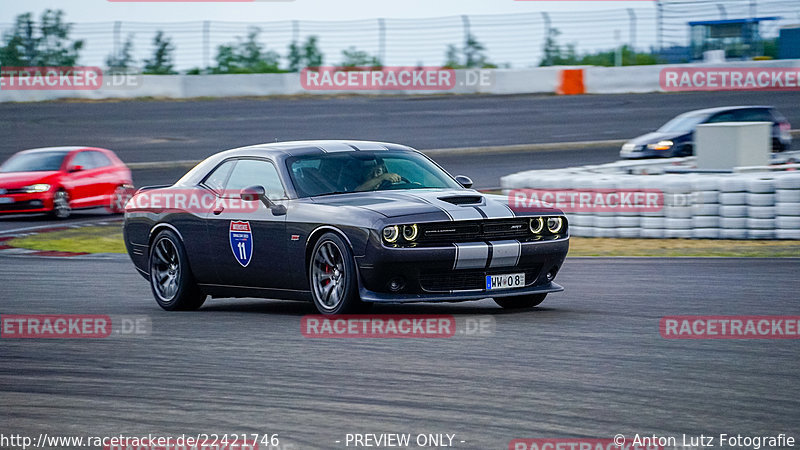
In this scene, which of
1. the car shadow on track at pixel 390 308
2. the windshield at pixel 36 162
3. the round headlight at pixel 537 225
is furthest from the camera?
the windshield at pixel 36 162

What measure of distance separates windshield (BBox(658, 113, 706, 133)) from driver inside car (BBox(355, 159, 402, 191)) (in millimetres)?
18315

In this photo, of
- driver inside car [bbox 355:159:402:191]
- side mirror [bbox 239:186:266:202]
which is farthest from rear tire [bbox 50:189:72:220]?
driver inside car [bbox 355:159:402:191]

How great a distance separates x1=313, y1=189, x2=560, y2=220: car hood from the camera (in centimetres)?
880

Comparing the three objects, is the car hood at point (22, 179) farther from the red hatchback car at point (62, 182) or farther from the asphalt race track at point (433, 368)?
the asphalt race track at point (433, 368)

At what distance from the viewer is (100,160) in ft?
76.5

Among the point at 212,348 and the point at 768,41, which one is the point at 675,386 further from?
the point at 768,41

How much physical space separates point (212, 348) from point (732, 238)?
912cm

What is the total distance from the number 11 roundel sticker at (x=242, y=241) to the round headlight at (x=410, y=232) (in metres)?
1.58

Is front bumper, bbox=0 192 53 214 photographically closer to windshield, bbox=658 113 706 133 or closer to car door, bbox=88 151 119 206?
car door, bbox=88 151 119 206

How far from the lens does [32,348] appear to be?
8352 mm

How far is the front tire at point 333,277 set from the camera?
28.9 feet

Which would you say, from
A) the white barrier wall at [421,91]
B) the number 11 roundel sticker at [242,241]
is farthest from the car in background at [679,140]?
the number 11 roundel sticker at [242,241]

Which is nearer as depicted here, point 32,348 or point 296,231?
point 32,348

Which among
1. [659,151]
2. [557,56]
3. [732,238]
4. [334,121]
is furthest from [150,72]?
[732,238]
